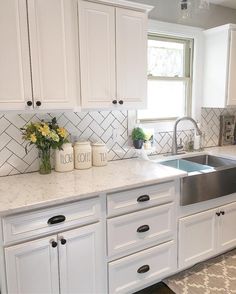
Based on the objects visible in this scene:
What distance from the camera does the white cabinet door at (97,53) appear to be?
73.7 inches

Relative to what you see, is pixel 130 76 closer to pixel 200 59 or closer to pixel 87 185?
pixel 87 185

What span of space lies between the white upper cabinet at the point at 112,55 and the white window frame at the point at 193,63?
1.47 ft

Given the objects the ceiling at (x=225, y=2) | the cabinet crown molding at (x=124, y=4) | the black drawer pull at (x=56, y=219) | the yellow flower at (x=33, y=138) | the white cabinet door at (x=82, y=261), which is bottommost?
the white cabinet door at (x=82, y=261)

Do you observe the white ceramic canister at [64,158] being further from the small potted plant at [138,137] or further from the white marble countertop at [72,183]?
the small potted plant at [138,137]

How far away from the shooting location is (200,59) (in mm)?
2893

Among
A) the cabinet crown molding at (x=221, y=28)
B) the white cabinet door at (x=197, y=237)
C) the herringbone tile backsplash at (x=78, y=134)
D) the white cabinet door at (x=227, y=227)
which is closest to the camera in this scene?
the herringbone tile backsplash at (x=78, y=134)

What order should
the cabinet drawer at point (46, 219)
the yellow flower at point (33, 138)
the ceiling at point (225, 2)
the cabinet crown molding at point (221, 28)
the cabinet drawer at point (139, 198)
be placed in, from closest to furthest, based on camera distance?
the cabinet drawer at point (46, 219), the cabinet drawer at point (139, 198), the yellow flower at point (33, 138), the cabinet crown molding at point (221, 28), the ceiling at point (225, 2)

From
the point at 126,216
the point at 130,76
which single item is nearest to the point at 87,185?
the point at 126,216

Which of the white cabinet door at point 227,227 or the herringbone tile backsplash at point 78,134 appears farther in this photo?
the white cabinet door at point 227,227

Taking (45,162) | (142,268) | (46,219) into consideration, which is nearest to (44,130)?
(45,162)

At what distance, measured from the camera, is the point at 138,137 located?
2482 mm

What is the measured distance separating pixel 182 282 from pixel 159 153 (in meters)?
1.19

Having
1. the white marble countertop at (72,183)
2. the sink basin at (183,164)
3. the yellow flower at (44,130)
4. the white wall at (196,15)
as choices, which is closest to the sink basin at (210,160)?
the sink basin at (183,164)

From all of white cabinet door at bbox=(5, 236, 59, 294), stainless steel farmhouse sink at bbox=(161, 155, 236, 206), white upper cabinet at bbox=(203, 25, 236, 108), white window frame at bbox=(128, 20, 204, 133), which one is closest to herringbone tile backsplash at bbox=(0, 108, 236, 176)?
white window frame at bbox=(128, 20, 204, 133)
